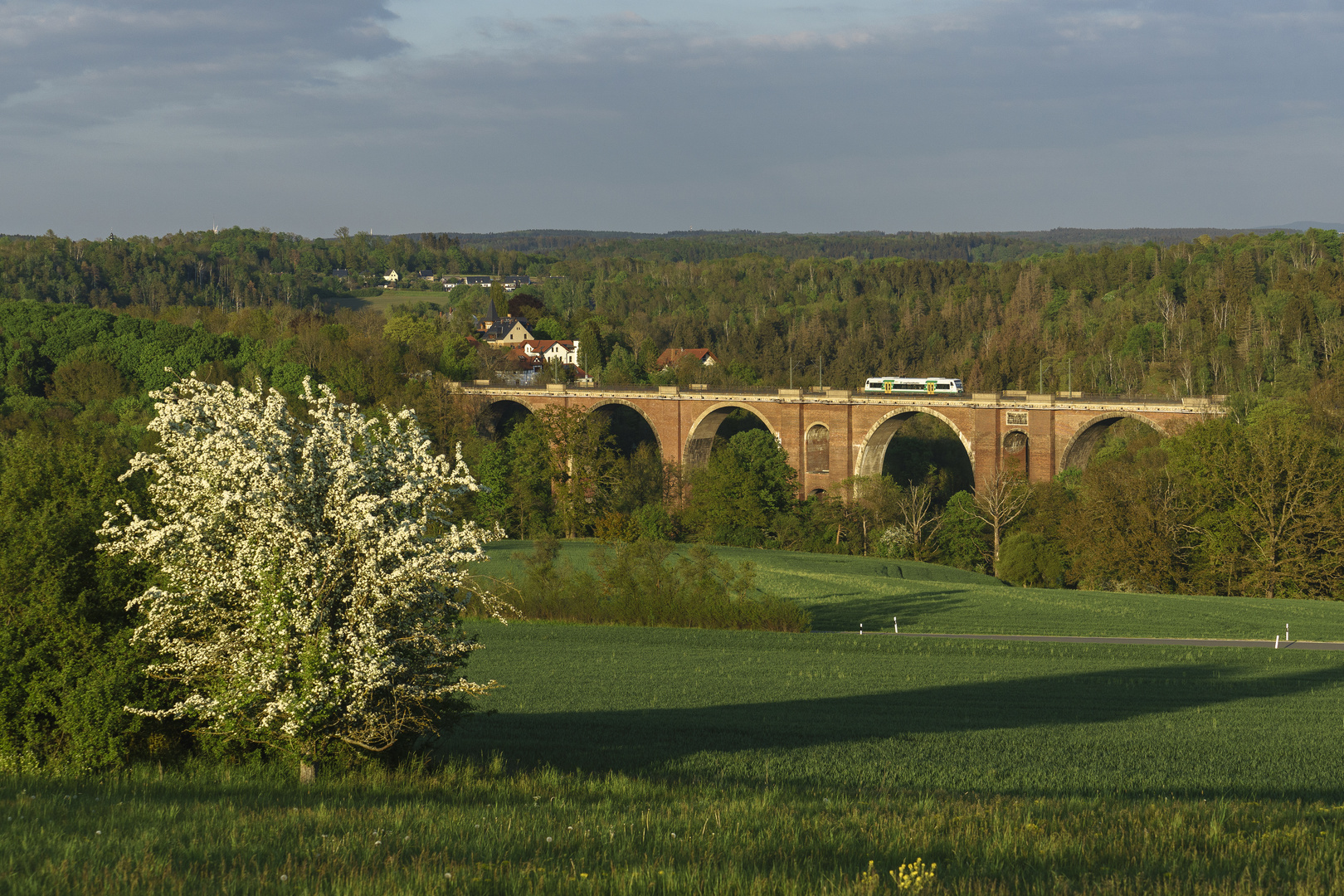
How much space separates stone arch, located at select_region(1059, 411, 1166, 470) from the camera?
242ft

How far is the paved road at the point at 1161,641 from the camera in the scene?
109 ft

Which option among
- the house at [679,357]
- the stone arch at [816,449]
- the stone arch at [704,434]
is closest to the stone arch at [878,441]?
the stone arch at [816,449]

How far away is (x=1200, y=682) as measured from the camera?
85.0 feet

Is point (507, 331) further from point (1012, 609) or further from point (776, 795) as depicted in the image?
point (776, 795)

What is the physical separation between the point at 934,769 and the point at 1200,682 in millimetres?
13854

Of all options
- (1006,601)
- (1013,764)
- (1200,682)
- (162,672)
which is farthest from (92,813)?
(1006,601)

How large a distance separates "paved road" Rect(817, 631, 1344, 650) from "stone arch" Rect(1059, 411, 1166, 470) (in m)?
40.6

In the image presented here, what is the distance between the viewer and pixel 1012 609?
40812mm

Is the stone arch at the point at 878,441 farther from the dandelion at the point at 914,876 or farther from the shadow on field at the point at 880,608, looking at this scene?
the dandelion at the point at 914,876

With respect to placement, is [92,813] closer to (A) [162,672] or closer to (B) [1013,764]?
(A) [162,672]

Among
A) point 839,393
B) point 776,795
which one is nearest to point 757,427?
point 839,393

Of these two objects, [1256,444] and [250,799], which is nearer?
[250,799]

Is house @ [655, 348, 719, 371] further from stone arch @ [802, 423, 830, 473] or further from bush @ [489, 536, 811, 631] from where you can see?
bush @ [489, 536, 811, 631]

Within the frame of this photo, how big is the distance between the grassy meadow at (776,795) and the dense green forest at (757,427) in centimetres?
249
